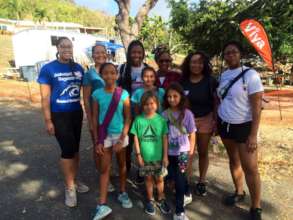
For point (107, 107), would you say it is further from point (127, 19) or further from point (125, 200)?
point (127, 19)

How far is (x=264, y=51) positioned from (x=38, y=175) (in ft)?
17.5

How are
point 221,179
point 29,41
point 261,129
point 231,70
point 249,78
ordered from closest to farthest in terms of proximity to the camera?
1. point 249,78
2. point 231,70
3. point 221,179
4. point 261,129
5. point 29,41

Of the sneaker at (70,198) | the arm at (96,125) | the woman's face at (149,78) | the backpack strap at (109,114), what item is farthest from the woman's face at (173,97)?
the sneaker at (70,198)

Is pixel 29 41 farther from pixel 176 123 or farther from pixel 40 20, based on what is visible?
pixel 40 20

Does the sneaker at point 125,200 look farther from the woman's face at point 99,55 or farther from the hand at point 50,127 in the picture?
the woman's face at point 99,55

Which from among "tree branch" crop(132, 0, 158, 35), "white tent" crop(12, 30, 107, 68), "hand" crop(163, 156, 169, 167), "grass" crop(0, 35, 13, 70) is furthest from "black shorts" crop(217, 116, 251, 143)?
"grass" crop(0, 35, 13, 70)

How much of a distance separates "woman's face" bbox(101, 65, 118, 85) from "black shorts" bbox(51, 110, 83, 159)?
58 cm

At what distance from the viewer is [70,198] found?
3.60 metres

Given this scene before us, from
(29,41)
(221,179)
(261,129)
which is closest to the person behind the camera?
(221,179)

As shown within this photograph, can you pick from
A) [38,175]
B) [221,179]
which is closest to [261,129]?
[221,179]

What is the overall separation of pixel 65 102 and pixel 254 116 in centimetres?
187

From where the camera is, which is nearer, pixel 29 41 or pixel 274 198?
pixel 274 198

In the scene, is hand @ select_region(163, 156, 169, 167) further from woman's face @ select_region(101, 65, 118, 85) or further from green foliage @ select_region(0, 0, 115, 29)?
green foliage @ select_region(0, 0, 115, 29)

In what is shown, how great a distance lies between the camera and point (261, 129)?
7.10 m
